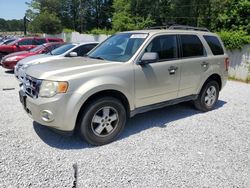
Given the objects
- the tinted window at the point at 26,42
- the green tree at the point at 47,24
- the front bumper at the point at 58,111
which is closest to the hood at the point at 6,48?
the tinted window at the point at 26,42

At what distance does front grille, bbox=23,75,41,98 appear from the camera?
3543 mm

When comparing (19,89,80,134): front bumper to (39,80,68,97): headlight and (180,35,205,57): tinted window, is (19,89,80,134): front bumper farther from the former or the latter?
(180,35,205,57): tinted window

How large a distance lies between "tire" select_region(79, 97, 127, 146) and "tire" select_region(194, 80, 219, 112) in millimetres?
2190

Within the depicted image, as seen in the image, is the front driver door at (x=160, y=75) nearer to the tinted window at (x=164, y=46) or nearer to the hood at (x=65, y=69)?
the tinted window at (x=164, y=46)

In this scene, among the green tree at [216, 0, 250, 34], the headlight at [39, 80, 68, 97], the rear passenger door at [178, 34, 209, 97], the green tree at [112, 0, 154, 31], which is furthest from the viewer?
the green tree at [112, 0, 154, 31]

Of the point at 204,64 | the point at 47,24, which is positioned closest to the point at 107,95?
the point at 204,64

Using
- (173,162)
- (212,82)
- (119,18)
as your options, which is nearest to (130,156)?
(173,162)

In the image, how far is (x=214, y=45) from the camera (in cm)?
552

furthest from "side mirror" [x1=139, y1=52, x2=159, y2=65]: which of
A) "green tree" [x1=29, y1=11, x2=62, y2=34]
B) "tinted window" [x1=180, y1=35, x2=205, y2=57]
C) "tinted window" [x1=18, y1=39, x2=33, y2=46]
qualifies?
"green tree" [x1=29, y1=11, x2=62, y2=34]

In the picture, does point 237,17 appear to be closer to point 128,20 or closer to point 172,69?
point 172,69

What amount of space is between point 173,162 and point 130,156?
0.61 m

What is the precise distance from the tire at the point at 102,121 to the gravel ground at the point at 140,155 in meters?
0.15

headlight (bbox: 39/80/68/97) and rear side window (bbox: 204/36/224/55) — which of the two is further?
rear side window (bbox: 204/36/224/55)

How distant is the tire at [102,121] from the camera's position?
3629 mm
